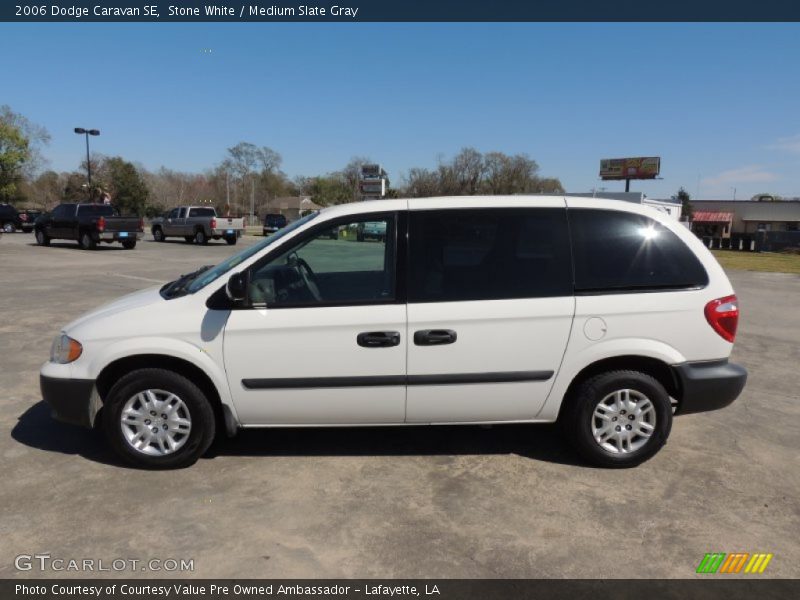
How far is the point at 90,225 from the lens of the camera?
942 inches

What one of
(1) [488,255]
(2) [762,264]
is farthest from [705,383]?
(2) [762,264]

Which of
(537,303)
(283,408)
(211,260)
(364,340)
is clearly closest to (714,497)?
(537,303)

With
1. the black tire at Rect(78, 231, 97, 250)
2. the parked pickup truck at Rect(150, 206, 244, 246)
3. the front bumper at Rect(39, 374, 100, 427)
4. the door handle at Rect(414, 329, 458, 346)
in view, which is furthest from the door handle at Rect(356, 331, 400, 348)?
the parked pickup truck at Rect(150, 206, 244, 246)

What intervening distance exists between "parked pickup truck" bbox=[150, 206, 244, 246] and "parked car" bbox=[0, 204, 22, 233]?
533 inches

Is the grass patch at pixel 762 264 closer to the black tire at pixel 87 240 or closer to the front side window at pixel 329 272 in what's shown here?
the front side window at pixel 329 272

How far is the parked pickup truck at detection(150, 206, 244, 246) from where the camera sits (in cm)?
Result: 2922

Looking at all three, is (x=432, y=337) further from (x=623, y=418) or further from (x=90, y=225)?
(x=90, y=225)

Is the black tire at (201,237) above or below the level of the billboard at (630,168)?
below

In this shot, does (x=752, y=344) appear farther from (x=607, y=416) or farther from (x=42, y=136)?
(x=42, y=136)

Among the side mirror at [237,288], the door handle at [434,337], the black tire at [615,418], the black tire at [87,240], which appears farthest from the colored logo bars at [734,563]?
the black tire at [87,240]

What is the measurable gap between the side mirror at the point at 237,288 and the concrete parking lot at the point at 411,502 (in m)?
1.22

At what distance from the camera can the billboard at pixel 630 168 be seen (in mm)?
73000

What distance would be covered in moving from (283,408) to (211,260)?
17498 mm

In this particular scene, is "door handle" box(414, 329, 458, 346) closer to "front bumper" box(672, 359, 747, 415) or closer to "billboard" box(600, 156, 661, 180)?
"front bumper" box(672, 359, 747, 415)
